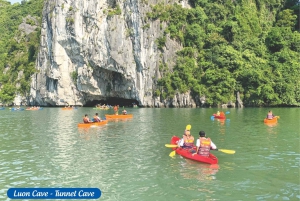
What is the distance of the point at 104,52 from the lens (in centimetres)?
5494

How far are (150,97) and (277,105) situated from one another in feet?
69.1

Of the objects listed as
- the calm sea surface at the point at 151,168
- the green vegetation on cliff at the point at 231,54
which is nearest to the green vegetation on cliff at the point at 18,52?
the green vegetation on cliff at the point at 231,54

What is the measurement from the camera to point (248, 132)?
2208 cm

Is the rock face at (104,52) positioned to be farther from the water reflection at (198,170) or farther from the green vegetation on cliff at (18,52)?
the water reflection at (198,170)

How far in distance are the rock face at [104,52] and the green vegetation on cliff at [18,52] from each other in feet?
33.8

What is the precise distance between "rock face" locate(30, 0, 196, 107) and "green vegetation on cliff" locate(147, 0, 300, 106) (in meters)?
1.77

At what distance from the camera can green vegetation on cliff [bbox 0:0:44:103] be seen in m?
70.1

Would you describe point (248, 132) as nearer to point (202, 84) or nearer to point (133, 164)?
point (133, 164)

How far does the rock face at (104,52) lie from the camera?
179 feet

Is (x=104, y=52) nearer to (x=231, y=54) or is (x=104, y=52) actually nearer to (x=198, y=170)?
(x=231, y=54)

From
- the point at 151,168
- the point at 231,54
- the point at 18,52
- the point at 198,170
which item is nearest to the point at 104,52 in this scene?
the point at 231,54

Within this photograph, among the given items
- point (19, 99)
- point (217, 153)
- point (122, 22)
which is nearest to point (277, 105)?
point (122, 22)

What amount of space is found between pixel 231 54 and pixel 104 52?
71.7ft

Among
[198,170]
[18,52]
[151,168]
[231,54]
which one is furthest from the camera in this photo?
[18,52]
